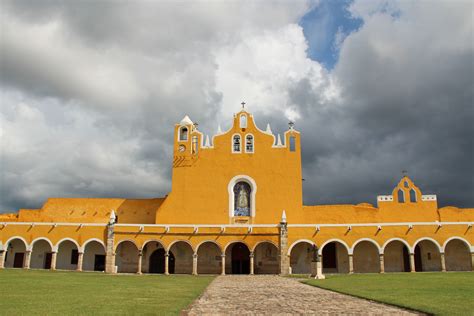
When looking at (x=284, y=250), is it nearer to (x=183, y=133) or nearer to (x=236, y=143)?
(x=236, y=143)

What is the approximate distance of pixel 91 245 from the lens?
33562 mm

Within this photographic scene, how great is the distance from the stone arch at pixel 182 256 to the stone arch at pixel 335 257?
9.61m

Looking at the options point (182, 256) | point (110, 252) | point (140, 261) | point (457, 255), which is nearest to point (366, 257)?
point (457, 255)

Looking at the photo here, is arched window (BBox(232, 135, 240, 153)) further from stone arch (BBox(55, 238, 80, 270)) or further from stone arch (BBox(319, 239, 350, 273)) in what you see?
stone arch (BBox(55, 238, 80, 270))

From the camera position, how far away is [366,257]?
31.0 metres

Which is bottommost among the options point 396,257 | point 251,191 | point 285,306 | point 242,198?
point 285,306

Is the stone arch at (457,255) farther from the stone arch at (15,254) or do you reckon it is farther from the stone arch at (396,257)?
the stone arch at (15,254)

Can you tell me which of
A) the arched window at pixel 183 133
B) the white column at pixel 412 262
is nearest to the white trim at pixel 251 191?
the arched window at pixel 183 133

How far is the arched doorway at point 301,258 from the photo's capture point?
31000 millimetres

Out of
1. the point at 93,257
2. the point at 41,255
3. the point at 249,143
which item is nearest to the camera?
the point at 93,257

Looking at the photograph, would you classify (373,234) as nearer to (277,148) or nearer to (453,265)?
(453,265)

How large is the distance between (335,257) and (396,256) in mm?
4334

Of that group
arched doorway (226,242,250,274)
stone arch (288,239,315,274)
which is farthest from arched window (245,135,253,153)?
stone arch (288,239,315,274)

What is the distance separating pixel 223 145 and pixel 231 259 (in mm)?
8848
